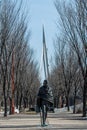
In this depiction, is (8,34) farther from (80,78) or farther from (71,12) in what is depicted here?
(80,78)

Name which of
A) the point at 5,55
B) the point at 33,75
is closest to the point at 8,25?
the point at 5,55

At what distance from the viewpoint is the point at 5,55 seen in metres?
39.5

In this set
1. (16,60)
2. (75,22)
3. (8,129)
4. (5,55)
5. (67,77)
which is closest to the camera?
(8,129)

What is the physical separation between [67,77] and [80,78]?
5046 mm

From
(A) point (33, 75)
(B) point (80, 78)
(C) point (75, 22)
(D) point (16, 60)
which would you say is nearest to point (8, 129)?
(C) point (75, 22)

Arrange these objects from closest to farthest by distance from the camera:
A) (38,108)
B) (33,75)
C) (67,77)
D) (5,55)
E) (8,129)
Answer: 1. (8,129)
2. (38,108)
3. (5,55)
4. (67,77)
5. (33,75)

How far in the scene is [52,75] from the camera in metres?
91.2

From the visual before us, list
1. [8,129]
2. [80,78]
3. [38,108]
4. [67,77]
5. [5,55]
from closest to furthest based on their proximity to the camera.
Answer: [8,129] < [38,108] < [5,55] < [80,78] < [67,77]

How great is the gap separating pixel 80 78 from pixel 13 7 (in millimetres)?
27798

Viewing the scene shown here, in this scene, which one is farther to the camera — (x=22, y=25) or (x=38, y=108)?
(x=22, y=25)

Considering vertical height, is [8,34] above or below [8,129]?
above

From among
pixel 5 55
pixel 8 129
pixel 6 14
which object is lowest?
pixel 8 129

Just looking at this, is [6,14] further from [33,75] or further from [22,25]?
[33,75]

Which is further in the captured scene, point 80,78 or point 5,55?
point 80,78
